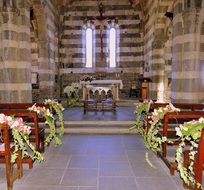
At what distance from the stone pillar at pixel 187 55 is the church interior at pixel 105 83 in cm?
3

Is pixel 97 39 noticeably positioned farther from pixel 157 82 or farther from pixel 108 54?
pixel 157 82

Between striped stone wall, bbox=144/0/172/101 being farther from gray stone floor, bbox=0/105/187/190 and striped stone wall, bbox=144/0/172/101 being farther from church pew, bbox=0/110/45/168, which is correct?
church pew, bbox=0/110/45/168

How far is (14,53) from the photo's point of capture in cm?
874

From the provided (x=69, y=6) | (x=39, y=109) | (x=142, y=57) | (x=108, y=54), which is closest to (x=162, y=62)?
(x=142, y=57)

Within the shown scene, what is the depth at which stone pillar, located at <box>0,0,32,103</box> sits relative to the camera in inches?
338

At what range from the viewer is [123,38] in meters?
16.8

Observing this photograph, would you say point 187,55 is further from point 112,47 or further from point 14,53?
point 112,47

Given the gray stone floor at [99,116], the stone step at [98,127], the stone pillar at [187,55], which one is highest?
the stone pillar at [187,55]

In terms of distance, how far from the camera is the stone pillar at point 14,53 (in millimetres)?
8594

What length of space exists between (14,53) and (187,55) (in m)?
5.96

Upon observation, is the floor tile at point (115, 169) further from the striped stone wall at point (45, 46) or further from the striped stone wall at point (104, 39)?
the striped stone wall at point (104, 39)

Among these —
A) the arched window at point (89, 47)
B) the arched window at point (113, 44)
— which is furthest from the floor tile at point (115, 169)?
the arched window at point (89, 47)

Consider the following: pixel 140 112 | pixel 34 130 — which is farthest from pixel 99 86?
pixel 34 130

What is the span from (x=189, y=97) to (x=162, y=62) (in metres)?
4.95
